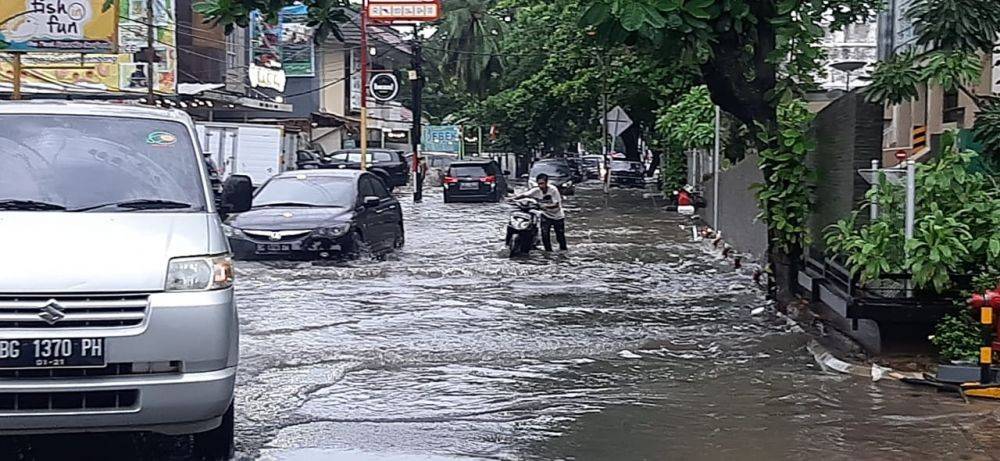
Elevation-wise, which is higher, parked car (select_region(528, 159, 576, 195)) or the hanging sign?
the hanging sign

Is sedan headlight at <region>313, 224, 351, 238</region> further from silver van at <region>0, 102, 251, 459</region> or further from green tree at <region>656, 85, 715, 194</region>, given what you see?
silver van at <region>0, 102, 251, 459</region>

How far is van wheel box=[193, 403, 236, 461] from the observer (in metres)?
6.38

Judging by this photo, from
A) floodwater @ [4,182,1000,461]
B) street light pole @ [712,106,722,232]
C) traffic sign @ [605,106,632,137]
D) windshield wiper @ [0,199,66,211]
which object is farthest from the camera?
traffic sign @ [605,106,632,137]

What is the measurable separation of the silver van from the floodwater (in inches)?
38.2

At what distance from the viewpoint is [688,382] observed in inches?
345

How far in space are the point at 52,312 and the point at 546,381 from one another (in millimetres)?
4111

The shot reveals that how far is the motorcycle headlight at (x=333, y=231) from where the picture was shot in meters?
17.2

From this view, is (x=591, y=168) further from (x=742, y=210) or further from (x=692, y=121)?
(x=742, y=210)

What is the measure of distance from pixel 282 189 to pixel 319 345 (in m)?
8.25

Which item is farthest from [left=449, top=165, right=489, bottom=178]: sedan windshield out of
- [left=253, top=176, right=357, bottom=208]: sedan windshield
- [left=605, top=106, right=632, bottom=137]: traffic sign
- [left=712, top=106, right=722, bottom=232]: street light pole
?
[left=253, top=176, right=357, bottom=208]: sedan windshield

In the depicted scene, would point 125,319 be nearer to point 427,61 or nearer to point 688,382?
point 688,382

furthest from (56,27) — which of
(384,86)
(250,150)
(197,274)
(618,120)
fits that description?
(197,274)

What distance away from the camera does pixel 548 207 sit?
20094mm

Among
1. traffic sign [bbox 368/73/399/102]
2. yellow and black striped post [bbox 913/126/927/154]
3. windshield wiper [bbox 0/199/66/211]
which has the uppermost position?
traffic sign [bbox 368/73/399/102]
